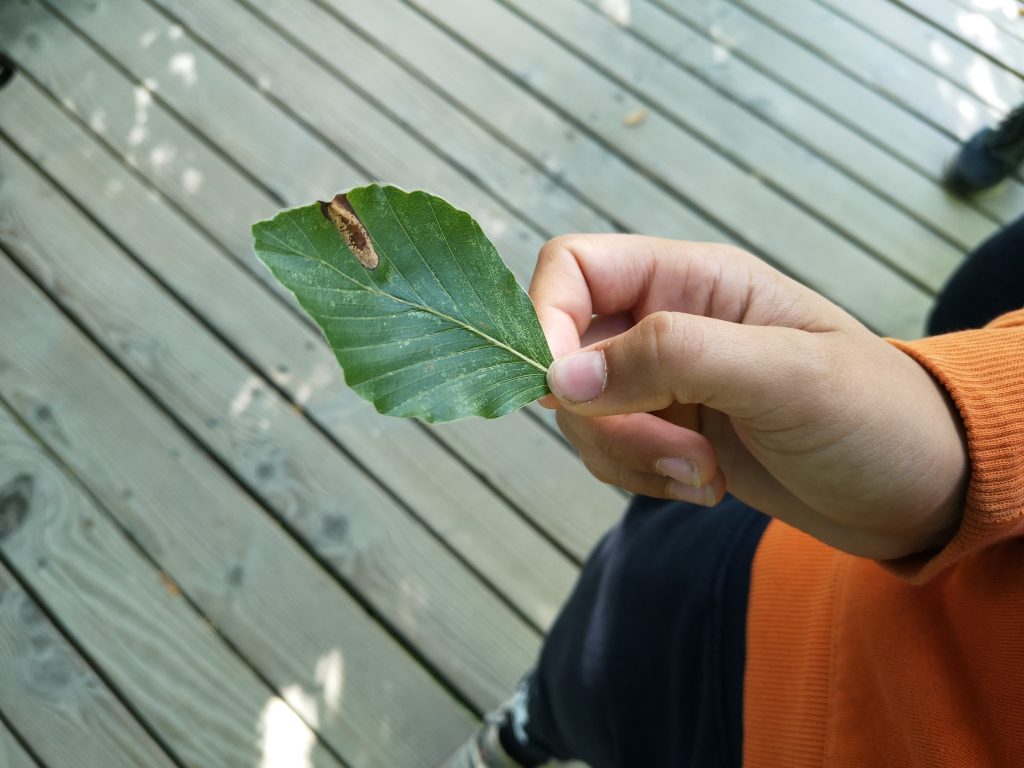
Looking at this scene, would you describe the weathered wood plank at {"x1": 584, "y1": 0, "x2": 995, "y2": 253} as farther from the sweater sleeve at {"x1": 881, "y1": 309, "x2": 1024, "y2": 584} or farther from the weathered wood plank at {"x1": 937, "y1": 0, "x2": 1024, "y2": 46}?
the sweater sleeve at {"x1": 881, "y1": 309, "x2": 1024, "y2": 584}

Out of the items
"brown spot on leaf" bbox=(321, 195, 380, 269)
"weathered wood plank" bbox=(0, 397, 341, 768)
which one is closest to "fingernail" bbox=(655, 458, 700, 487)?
"brown spot on leaf" bbox=(321, 195, 380, 269)

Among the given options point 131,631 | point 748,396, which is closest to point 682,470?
point 748,396

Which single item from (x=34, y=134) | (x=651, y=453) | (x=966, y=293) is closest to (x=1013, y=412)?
(x=651, y=453)

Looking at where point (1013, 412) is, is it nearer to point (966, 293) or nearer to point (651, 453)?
point (651, 453)

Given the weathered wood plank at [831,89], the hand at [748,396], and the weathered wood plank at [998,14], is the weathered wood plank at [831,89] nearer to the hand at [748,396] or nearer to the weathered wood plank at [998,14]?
the weathered wood plank at [998,14]

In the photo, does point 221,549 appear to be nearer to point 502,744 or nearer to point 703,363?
point 502,744

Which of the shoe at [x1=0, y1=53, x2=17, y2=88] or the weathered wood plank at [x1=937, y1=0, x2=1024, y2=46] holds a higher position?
the weathered wood plank at [x1=937, y1=0, x2=1024, y2=46]
